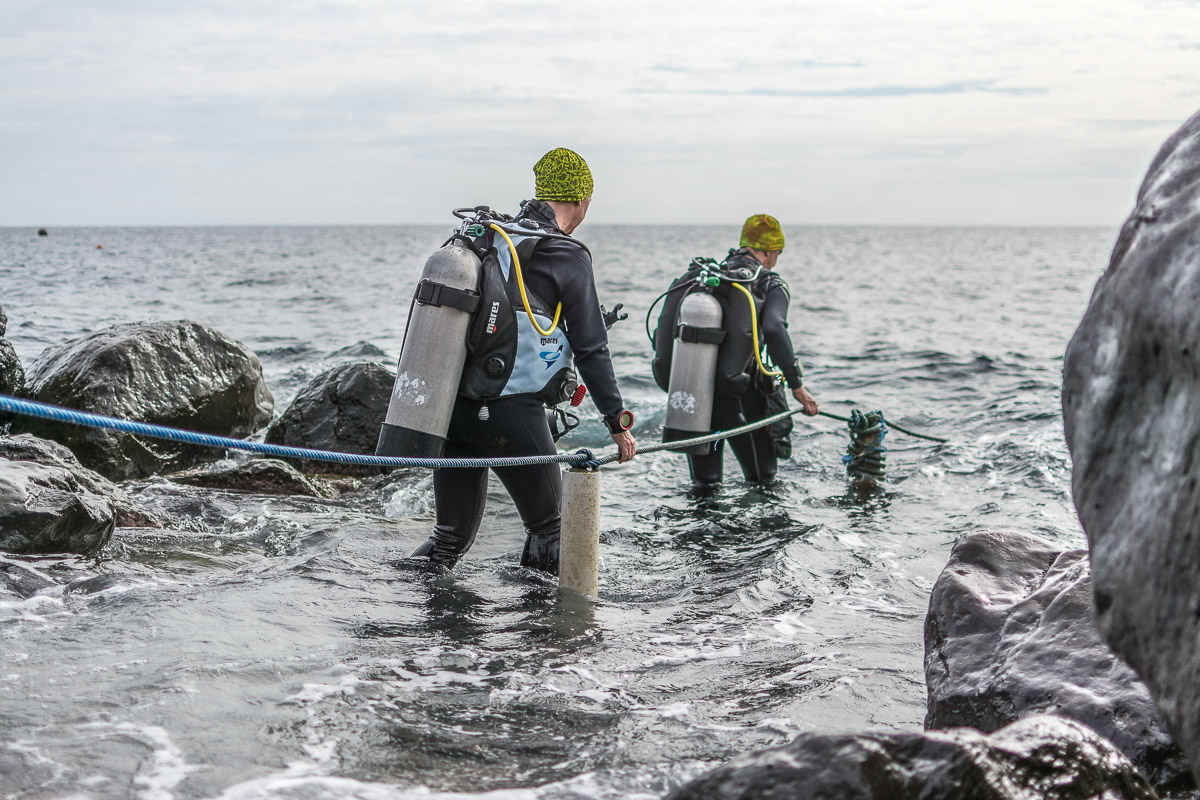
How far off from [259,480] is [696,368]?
3776 mm

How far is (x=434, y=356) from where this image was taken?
4668 millimetres

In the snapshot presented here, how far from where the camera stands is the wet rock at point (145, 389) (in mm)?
8719

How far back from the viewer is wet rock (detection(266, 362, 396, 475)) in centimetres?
960

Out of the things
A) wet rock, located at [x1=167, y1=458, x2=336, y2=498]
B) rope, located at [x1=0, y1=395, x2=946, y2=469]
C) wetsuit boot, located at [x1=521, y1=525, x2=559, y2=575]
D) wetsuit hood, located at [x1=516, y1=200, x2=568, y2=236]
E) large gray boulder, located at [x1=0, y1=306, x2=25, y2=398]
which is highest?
wetsuit hood, located at [x1=516, y1=200, x2=568, y2=236]

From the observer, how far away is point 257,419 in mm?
10914

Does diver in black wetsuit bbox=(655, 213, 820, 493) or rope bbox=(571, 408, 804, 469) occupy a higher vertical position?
diver in black wetsuit bbox=(655, 213, 820, 493)

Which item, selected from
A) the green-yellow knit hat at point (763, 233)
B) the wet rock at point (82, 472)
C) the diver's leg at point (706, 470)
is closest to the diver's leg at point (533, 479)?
the wet rock at point (82, 472)

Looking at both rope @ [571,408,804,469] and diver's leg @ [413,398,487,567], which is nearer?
diver's leg @ [413,398,487,567]

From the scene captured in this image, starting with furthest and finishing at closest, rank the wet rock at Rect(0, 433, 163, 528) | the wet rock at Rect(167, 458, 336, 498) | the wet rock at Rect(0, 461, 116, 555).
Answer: the wet rock at Rect(167, 458, 336, 498) → the wet rock at Rect(0, 433, 163, 528) → the wet rock at Rect(0, 461, 116, 555)

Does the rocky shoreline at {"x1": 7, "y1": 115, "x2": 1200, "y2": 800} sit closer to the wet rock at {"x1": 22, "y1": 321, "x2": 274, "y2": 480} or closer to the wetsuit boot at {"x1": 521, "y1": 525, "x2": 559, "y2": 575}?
the wetsuit boot at {"x1": 521, "y1": 525, "x2": 559, "y2": 575}

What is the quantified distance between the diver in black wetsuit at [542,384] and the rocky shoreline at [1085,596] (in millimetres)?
1947

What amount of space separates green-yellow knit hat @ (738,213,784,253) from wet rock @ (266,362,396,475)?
3.75 m

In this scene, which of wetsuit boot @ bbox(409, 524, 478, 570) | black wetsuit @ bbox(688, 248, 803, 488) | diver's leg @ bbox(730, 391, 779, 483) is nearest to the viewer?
wetsuit boot @ bbox(409, 524, 478, 570)

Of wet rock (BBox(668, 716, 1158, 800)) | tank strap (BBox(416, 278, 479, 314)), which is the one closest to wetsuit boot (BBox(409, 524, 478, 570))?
tank strap (BBox(416, 278, 479, 314))
